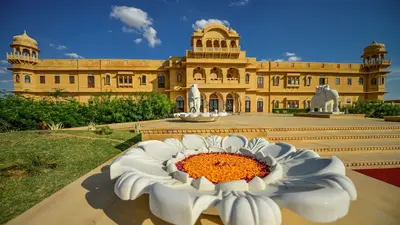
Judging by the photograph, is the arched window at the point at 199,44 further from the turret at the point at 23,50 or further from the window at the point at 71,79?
the turret at the point at 23,50

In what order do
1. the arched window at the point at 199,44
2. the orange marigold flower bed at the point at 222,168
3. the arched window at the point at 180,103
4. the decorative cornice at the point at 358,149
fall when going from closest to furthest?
the orange marigold flower bed at the point at 222,168 → the decorative cornice at the point at 358,149 → the arched window at the point at 180,103 → the arched window at the point at 199,44

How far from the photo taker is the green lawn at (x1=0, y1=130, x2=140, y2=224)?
9.81ft

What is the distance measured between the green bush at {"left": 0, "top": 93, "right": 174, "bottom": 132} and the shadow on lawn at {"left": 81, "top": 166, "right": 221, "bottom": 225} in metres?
10.3

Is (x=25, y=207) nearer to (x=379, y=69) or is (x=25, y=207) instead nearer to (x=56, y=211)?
(x=56, y=211)

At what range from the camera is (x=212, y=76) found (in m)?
21.8

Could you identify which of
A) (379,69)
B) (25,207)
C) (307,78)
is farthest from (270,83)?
(25,207)

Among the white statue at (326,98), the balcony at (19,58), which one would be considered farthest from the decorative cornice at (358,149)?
the balcony at (19,58)

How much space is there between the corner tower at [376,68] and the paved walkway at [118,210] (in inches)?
1317

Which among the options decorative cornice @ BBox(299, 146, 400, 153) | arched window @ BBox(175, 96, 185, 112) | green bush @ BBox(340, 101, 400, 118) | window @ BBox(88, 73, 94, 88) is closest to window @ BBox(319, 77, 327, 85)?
green bush @ BBox(340, 101, 400, 118)

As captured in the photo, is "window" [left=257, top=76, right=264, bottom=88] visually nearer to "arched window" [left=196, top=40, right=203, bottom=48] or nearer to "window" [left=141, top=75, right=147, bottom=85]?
"arched window" [left=196, top=40, right=203, bottom=48]

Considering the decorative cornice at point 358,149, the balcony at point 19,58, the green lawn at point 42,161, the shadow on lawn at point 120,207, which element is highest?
the balcony at point 19,58

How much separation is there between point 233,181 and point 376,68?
35413 mm

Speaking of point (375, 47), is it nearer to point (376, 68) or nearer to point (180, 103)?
point (376, 68)

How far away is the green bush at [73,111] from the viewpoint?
8633 millimetres
